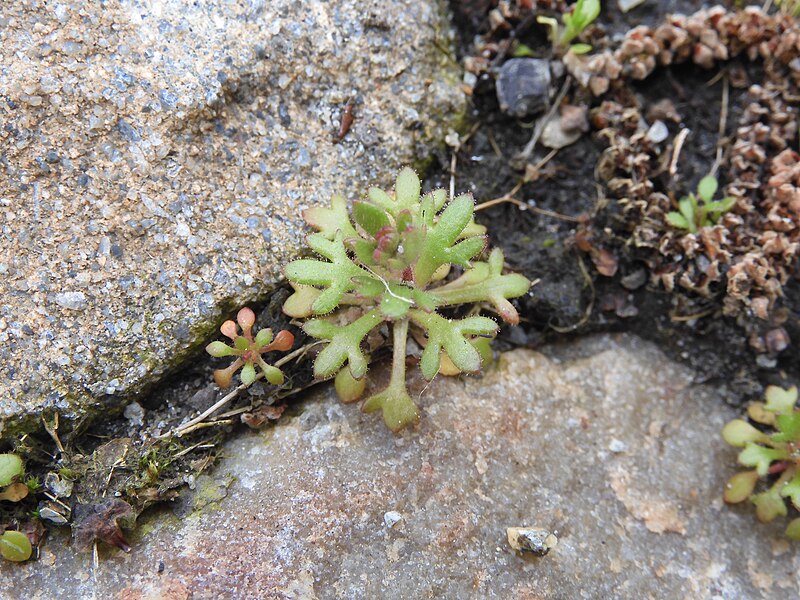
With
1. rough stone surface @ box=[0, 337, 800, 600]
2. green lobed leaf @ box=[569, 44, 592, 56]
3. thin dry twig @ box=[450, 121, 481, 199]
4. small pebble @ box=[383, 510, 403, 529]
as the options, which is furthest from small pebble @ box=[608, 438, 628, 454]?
green lobed leaf @ box=[569, 44, 592, 56]

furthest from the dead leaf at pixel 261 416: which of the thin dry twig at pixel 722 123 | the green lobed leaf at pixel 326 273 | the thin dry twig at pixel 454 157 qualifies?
the thin dry twig at pixel 722 123

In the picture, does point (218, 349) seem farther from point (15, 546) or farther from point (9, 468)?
point (15, 546)

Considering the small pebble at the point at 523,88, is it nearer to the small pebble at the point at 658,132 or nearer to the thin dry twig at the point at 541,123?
the thin dry twig at the point at 541,123

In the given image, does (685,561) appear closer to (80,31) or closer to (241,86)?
(241,86)

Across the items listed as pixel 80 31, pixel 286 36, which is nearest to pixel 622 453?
pixel 286 36

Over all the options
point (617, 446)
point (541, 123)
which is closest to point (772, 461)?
point (617, 446)
